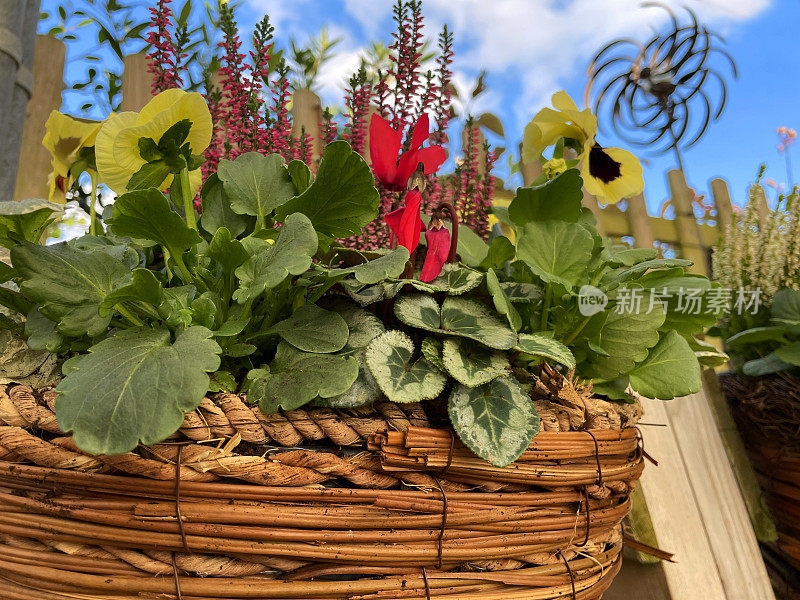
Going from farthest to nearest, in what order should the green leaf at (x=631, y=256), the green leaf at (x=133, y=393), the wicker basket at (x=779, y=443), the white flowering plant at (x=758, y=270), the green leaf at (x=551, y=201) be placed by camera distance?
1. the white flowering plant at (x=758, y=270)
2. the wicker basket at (x=779, y=443)
3. the green leaf at (x=631, y=256)
4. the green leaf at (x=551, y=201)
5. the green leaf at (x=133, y=393)

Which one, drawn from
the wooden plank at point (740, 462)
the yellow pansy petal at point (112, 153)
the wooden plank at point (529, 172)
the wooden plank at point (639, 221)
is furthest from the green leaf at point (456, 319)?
the wooden plank at point (639, 221)

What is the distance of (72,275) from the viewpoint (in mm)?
493

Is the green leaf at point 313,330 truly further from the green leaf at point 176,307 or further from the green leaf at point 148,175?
the green leaf at point 148,175

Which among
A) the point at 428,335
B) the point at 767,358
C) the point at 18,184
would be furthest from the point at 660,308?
the point at 18,184

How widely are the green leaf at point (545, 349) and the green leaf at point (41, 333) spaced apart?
40 cm

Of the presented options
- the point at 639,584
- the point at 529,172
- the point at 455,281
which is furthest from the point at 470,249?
the point at 529,172

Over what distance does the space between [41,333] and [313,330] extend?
246 millimetres

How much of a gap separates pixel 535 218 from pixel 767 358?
85 cm

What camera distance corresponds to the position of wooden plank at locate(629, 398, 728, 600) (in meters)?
0.94

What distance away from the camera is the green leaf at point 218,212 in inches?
24.1

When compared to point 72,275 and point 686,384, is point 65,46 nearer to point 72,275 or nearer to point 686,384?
point 72,275

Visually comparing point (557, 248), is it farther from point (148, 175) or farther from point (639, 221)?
point (639, 221)

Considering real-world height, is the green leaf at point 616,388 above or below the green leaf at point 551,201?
below

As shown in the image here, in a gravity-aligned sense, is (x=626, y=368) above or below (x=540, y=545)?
above
